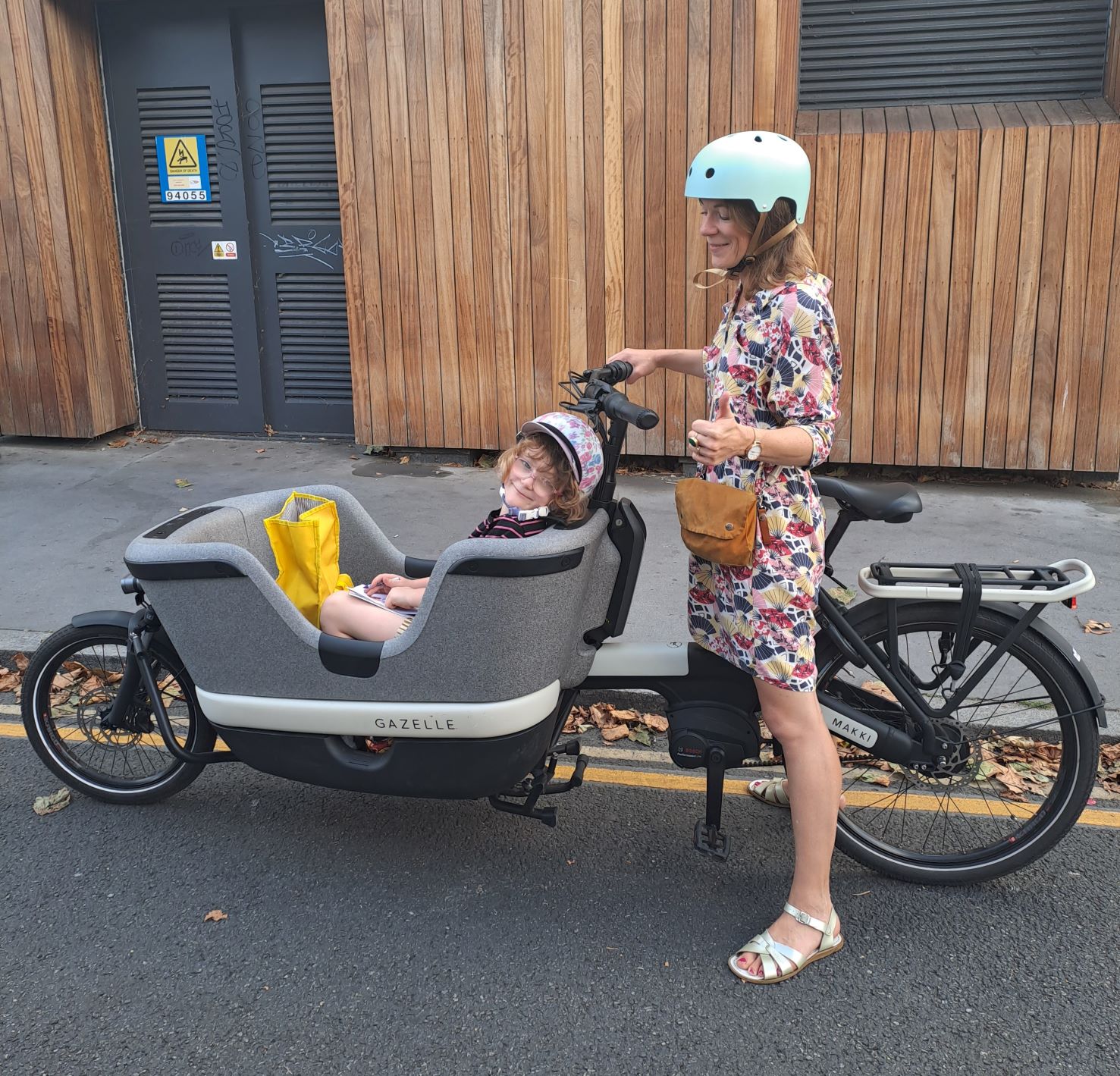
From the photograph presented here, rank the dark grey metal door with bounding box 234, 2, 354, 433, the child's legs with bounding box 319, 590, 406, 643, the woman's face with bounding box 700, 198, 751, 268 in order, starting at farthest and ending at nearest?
the dark grey metal door with bounding box 234, 2, 354, 433 → the child's legs with bounding box 319, 590, 406, 643 → the woman's face with bounding box 700, 198, 751, 268

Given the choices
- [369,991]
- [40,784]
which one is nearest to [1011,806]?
[369,991]

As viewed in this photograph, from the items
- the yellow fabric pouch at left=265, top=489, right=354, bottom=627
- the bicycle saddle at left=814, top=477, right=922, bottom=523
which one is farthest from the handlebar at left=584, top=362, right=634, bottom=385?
the yellow fabric pouch at left=265, top=489, right=354, bottom=627

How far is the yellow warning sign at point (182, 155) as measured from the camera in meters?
7.90

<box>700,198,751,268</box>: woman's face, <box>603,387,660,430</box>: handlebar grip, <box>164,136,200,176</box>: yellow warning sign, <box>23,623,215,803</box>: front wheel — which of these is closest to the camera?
<box>603,387,660,430</box>: handlebar grip

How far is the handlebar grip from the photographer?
8.18 ft

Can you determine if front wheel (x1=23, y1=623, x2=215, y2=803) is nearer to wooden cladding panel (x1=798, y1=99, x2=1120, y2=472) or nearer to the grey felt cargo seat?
the grey felt cargo seat

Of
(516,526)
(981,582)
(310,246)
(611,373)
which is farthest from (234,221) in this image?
(981,582)

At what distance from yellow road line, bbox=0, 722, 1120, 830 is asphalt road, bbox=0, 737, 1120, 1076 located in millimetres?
128

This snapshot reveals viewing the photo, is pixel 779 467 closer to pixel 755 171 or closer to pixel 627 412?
pixel 627 412

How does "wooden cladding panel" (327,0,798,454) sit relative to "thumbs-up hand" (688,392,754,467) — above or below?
above

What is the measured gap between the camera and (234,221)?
7.98 m

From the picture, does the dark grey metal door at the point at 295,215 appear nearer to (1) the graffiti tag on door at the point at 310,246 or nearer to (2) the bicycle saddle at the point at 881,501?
(1) the graffiti tag on door at the point at 310,246

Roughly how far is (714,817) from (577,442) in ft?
3.71

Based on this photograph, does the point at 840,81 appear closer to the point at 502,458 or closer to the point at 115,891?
the point at 502,458
